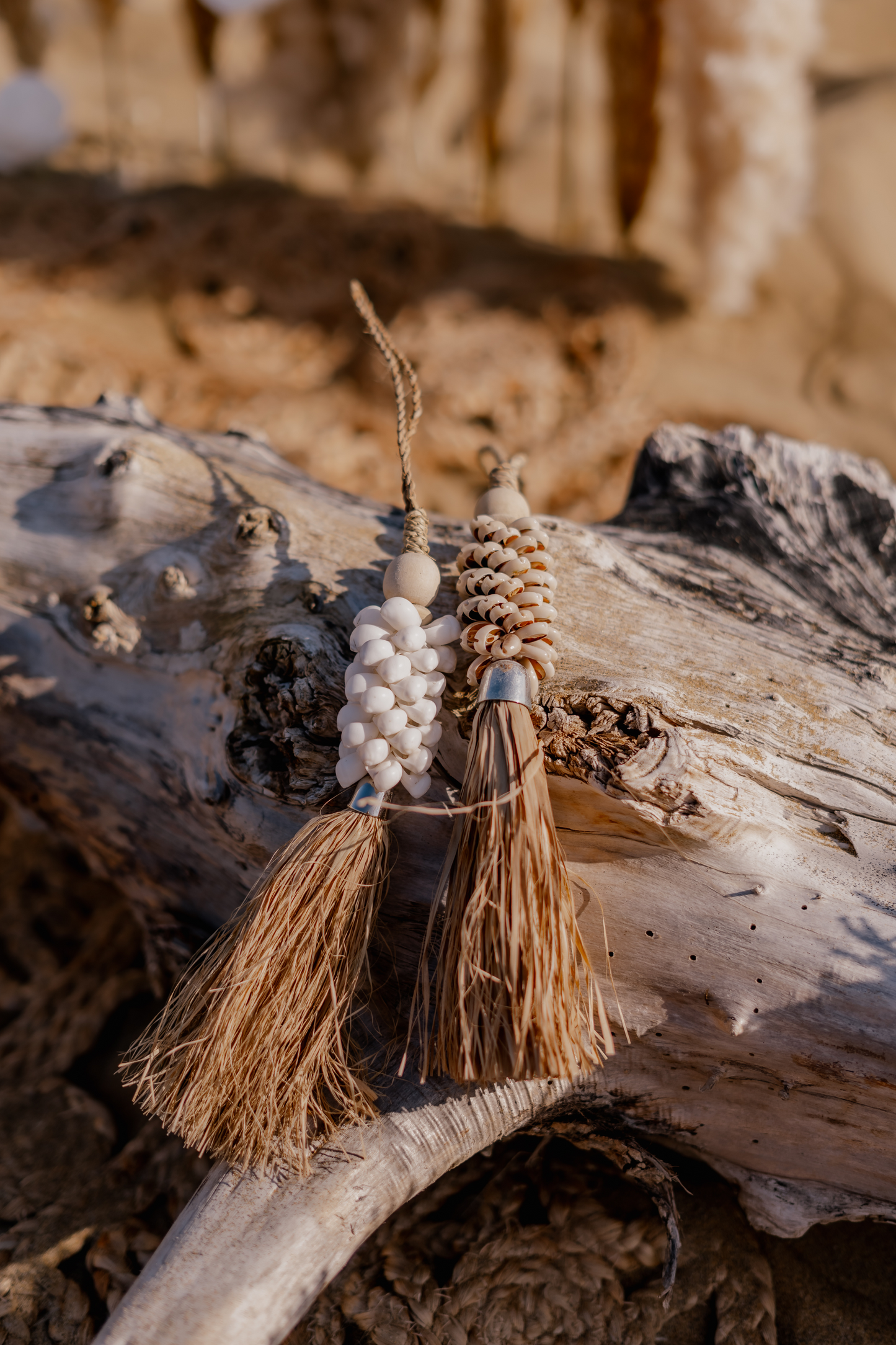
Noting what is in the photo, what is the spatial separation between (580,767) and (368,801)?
11.0 inches

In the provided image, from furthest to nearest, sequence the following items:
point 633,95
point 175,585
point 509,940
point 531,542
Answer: point 633,95 < point 175,585 < point 531,542 < point 509,940

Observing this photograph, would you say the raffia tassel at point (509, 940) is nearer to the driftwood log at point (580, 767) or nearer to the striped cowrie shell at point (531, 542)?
the driftwood log at point (580, 767)

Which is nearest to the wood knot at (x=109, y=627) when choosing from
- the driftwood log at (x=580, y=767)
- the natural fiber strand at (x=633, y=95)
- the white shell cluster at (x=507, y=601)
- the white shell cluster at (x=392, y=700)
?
the driftwood log at (x=580, y=767)

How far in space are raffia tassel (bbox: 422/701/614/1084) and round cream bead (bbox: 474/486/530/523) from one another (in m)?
0.35

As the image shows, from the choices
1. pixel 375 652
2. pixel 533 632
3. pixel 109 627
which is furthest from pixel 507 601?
pixel 109 627

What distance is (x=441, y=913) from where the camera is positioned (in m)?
1.18

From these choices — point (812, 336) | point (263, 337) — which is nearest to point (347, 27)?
point (263, 337)

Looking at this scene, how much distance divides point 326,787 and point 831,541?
1055 millimetres

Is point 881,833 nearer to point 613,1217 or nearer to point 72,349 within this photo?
point 613,1217

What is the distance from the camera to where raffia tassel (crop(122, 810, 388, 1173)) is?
1.03 meters

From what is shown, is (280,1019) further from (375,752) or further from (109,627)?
(109,627)

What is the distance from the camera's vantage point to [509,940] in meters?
1.01

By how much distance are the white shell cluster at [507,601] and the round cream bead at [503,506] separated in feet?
0.23

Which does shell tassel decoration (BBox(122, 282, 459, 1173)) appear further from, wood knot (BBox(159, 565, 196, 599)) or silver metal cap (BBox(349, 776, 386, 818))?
wood knot (BBox(159, 565, 196, 599))
